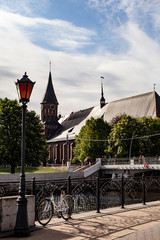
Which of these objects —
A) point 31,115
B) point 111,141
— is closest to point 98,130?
point 111,141

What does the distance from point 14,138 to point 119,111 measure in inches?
1857

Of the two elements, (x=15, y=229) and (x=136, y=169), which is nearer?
(x=15, y=229)

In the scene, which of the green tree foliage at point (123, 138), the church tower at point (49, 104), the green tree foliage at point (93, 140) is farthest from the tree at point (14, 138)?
the church tower at point (49, 104)

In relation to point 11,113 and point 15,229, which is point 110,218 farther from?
point 11,113

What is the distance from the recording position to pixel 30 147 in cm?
4634

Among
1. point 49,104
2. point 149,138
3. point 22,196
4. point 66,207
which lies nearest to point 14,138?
point 149,138

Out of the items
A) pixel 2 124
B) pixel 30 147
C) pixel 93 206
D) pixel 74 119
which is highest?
pixel 74 119

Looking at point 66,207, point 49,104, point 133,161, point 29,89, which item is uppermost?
point 49,104

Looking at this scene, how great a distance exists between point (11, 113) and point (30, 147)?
18.1 feet

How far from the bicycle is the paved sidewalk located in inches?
8.0

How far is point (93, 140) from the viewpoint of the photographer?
204 ft

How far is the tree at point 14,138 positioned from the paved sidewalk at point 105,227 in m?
33.4

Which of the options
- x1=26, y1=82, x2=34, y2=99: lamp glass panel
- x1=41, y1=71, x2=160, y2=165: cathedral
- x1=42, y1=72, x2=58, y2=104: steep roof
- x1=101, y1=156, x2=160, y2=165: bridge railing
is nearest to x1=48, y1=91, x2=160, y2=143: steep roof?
x1=41, y1=71, x2=160, y2=165: cathedral

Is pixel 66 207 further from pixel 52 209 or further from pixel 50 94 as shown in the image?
pixel 50 94
